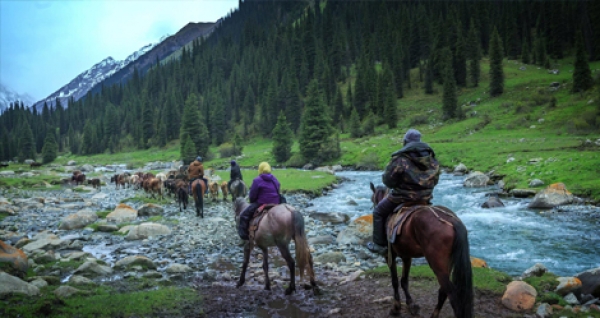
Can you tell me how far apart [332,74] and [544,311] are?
8822 centimetres

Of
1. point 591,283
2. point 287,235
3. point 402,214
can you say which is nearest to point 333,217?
point 287,235

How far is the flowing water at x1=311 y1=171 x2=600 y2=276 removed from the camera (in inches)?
399

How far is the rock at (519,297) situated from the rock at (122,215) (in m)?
16.6

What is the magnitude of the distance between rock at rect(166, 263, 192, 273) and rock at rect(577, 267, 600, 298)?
9.54m

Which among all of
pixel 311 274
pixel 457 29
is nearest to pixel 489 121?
pixel 457 29

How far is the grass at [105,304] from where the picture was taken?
20.4ft

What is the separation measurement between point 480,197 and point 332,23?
377ft

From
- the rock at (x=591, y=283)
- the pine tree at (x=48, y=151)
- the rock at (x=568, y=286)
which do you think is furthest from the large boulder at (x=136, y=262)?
the pine tree at (x=48, y=151)

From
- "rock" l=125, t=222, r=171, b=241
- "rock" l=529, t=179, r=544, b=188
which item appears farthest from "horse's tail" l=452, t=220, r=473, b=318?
"rock" l=529, t=179, r=544, b=188

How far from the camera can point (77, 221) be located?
634 inches

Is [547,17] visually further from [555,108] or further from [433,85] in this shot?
[555,108]

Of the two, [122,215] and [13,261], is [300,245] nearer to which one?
[13,261]

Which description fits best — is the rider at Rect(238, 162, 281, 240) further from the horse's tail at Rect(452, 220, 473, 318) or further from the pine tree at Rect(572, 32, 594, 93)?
the pine tree at Rect(572, 32, 594, 93)

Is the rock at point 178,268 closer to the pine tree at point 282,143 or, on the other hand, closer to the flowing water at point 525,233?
the flowing water at point 525,233
